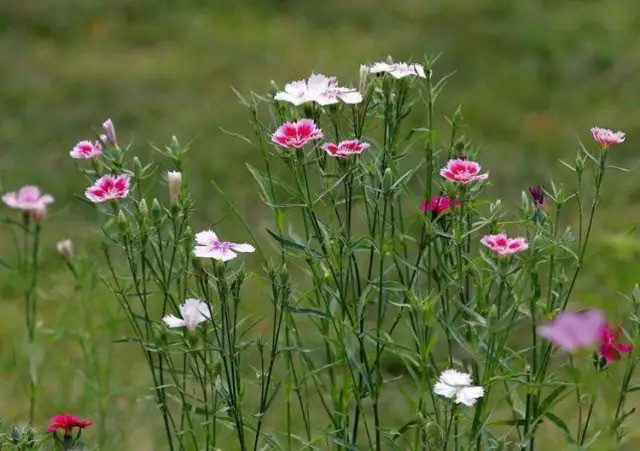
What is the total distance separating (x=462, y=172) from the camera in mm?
1578

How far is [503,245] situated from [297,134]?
0.34 m

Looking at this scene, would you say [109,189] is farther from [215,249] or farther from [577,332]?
[577,332]

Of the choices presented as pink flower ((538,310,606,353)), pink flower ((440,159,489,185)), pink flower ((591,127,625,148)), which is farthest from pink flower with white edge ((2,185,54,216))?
pink flower ((538,310,606,353))

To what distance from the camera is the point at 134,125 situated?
4727mm

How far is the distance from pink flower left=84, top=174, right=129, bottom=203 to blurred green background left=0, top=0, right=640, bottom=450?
1.29 meters

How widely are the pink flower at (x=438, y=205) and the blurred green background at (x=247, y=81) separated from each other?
1.22m

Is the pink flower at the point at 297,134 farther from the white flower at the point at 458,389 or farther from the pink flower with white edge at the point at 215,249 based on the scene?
the white flower at the point at 458,389

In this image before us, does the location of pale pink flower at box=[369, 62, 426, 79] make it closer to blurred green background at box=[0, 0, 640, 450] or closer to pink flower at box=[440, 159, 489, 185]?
pink flower at box=[440, 159, 489, 185]

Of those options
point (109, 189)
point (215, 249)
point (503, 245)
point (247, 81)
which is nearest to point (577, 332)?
point (503, 245)

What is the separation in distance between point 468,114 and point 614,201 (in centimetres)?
94

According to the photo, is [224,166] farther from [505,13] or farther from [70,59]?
[505,13]

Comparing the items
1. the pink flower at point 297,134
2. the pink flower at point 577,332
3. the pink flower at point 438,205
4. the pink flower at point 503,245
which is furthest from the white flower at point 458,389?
the pink flower at point 577,332

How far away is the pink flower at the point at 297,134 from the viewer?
155cm

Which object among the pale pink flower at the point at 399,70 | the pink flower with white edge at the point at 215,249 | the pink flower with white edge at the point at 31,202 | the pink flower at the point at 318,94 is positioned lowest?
the pink flower with white edge at the point at 215,249
